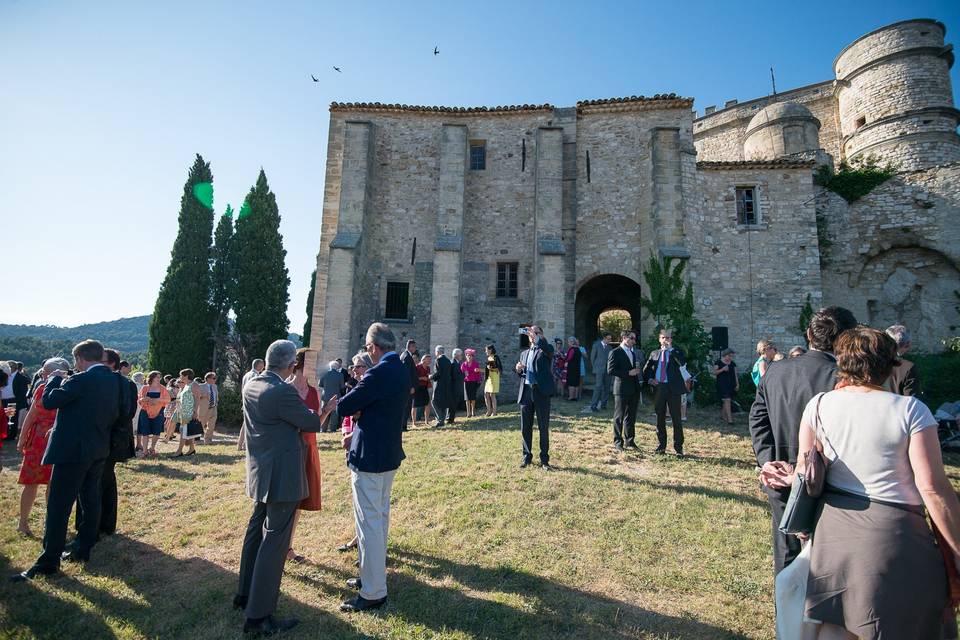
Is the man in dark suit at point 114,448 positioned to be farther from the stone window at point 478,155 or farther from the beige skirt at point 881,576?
the stone window at point 478,155

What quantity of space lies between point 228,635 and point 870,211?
21.9 m

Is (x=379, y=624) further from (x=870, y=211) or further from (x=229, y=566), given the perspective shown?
(x=870, y=211)

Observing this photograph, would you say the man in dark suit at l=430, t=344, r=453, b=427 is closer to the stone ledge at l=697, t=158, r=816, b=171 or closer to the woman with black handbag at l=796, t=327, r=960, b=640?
the woman with black handbag at l=796, t=327, r=960, b=640

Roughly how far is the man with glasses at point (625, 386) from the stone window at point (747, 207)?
12.1m

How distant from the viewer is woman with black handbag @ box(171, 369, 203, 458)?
9867 mm

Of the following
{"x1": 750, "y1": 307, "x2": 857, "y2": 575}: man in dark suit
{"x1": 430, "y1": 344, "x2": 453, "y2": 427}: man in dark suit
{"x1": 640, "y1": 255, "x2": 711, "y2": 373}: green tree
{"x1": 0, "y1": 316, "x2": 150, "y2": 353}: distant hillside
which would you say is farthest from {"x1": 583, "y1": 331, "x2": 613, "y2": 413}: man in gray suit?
{"x1": 0, "y1": 316, "x2": 150, "y2": 353}: distant hillside

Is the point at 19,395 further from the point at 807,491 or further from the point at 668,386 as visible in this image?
the point at 807,491

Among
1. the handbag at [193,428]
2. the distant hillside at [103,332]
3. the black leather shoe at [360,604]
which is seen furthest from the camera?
the distant hillside at [103,332]

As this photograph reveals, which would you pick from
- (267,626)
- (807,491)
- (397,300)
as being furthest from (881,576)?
(397,300)

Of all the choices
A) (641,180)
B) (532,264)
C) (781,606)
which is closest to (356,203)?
(532,264)

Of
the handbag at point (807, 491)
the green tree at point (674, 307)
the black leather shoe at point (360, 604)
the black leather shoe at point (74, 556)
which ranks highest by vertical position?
the green tree at point (674, 307)

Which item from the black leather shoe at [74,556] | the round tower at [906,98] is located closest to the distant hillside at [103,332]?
the black leather shoe at [74,556]

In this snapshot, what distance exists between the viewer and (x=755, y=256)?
1717cm

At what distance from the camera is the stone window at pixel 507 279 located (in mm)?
18203
